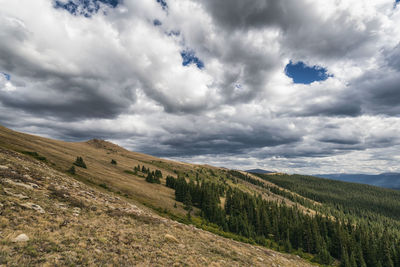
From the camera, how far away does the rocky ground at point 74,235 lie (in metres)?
12.3

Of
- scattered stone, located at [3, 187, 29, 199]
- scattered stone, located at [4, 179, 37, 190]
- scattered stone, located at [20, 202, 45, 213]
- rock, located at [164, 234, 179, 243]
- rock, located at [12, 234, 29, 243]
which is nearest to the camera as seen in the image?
rock, located at [12, 234, 29, 243]

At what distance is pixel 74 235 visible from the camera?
1564cm

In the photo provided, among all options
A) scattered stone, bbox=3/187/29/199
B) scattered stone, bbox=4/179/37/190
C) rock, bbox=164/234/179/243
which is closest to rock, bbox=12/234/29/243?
scattered stone, bbox=3/187/29/199

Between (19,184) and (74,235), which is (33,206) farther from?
(19,184)

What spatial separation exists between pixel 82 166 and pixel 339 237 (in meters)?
126

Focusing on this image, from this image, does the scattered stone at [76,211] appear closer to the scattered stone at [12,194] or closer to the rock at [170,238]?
the scattered stone at [12,194]

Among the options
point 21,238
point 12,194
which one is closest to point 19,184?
point 12,194

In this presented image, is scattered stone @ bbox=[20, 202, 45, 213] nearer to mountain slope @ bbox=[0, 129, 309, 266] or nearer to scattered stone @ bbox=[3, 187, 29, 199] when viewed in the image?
mountain slope @ bbox=[0, 129, 309, 266]

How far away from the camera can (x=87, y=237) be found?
16219 mm

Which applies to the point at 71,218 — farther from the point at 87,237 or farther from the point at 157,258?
the point at 157,258

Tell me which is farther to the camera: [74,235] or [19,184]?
[19,184]

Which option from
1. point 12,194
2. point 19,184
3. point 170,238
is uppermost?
point 19,184

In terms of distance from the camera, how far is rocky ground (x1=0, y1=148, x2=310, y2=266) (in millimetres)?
12320

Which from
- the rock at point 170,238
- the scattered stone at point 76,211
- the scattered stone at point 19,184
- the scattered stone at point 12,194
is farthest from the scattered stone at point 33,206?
the rock at point 170,238
